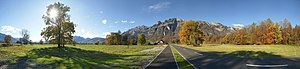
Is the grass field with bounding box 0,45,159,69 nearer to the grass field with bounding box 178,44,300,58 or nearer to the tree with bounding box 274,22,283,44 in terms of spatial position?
the grass field with bounding box 178,44,300,58

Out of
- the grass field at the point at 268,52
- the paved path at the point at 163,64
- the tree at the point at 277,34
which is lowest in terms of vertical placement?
the paved path at the point at 163,64

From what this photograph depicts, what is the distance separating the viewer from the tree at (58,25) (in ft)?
135

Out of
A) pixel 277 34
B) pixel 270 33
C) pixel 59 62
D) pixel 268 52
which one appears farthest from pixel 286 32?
pixel 59 62

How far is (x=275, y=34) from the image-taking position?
60219 millimetres

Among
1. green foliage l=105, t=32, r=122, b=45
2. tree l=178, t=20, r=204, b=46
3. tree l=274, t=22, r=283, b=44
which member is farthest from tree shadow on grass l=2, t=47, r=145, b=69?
green foliage l=105, t=32, r=122, b=45

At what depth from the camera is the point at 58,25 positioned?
4212cm

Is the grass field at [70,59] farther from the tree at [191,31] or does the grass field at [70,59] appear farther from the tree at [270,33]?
the tree at [270,33]

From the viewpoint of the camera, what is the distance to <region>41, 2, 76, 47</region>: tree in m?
41.3

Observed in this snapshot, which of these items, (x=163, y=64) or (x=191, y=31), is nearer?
(x=163, y=64)

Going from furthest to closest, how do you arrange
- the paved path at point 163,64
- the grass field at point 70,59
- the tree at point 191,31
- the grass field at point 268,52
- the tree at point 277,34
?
1. the tree at point 191,31
2. the tree at point 277,34
3. the grass field at point 268,52
4. the paved path at point 163,64
5. the grass field at point 70,59

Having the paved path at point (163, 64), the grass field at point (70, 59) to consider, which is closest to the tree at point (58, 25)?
the grass field at point (70, 59)

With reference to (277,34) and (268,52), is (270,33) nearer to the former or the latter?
(277,34)

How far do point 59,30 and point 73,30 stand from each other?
3081 mm

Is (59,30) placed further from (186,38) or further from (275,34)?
→ (275,34)
